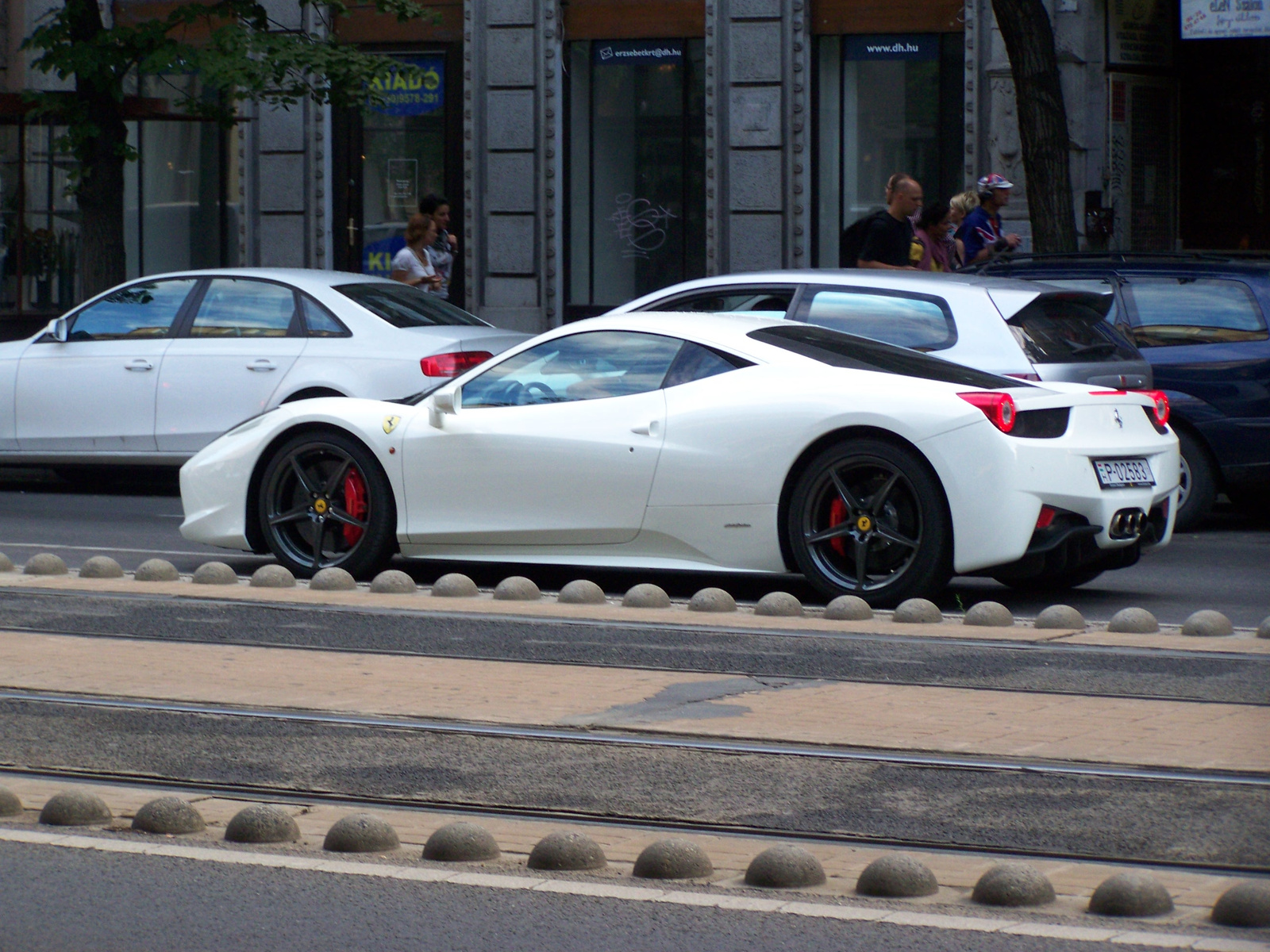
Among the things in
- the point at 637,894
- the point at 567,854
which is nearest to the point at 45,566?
the point at 567,854

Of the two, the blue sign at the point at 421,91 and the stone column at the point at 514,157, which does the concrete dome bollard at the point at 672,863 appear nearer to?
the stone column at the point at 514,157

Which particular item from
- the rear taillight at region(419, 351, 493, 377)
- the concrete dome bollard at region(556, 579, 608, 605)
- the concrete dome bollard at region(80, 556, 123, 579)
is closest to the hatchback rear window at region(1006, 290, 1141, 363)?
the concrete dome bollard at region(556, 579, 608, 605)

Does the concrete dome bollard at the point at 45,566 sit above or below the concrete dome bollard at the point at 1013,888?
above

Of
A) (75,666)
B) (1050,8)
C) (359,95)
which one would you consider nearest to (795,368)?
(75,666)

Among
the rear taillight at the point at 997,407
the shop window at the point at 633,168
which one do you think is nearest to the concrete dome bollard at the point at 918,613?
the rear taillight at the point at 997,407

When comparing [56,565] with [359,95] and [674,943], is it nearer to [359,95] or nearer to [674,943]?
[674,943]

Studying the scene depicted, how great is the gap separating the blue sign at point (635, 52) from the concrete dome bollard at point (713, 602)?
1377cm

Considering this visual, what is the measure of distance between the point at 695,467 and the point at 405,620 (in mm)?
1538

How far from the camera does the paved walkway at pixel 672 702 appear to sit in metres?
5.73

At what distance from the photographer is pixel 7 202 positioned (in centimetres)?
2320

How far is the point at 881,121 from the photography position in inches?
824

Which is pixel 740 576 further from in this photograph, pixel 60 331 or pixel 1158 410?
pixel 60 331

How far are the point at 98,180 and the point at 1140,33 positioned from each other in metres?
10.3

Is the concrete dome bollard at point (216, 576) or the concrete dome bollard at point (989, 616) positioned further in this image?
the concrete dome bollard at point (216, 576)
